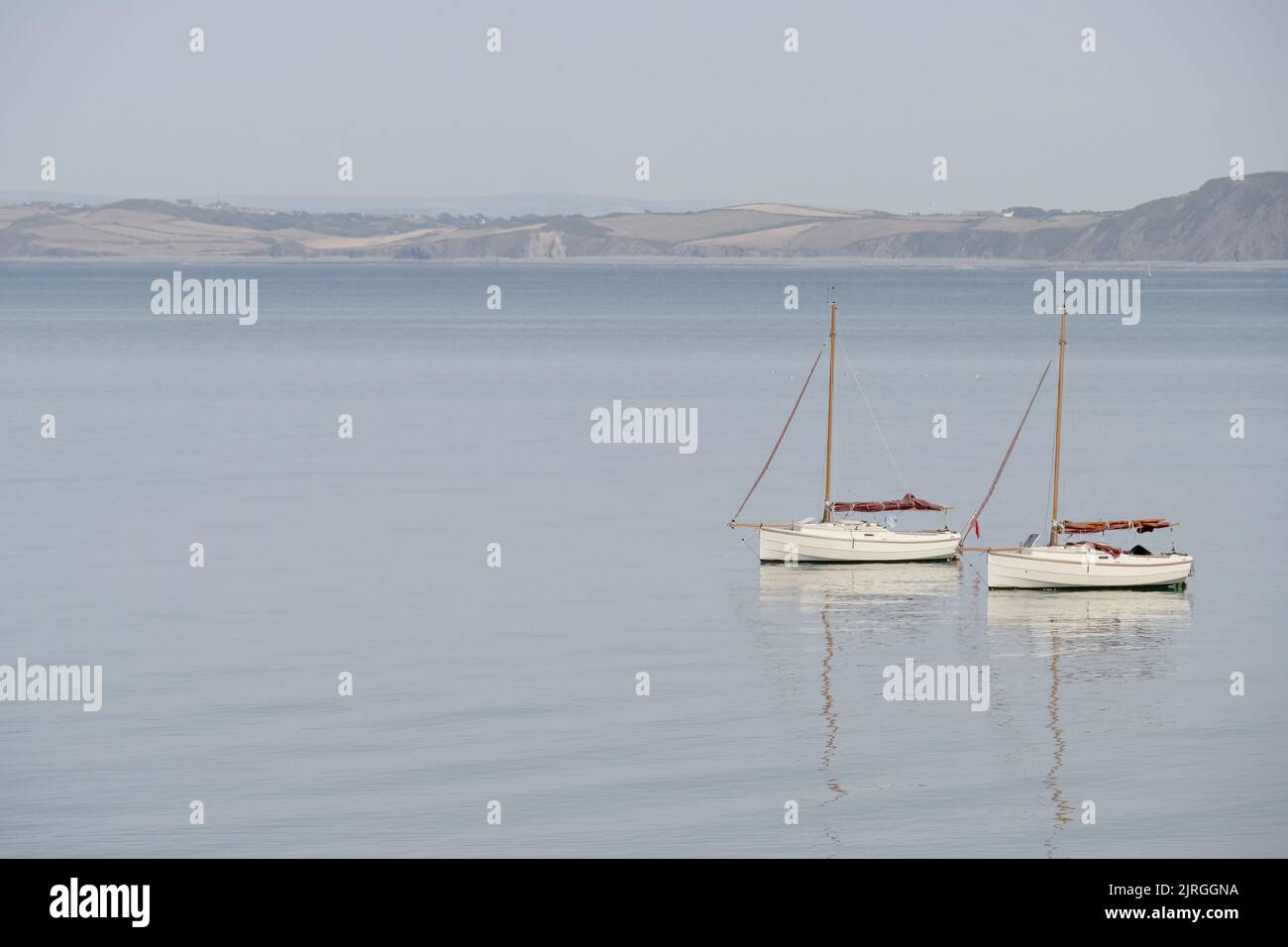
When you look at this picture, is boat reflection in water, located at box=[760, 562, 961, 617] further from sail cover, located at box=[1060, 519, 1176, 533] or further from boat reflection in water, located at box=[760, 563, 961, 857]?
sail cover, located at box=[1060, 519, 1176, 533]

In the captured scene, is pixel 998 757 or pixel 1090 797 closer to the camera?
pixel 1090 797

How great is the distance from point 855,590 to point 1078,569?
6060mm

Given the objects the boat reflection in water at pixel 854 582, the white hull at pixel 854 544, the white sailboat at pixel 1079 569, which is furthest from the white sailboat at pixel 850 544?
the white sailboat at pixel 1079 569

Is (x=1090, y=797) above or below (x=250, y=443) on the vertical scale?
below

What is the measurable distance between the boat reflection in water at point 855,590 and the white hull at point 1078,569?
1845 mm

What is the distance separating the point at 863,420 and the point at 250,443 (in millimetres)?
32285

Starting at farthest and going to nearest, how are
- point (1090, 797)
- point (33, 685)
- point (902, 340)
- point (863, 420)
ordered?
point (902, 340) < point (863, 420) < point (33, 685) < point (1090, 797)

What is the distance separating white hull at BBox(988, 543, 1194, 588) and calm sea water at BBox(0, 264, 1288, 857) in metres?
0.46

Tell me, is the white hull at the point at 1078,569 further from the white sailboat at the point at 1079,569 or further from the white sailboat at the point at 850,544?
the white sailboat at the point at 850,544

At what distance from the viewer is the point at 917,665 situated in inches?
1768
